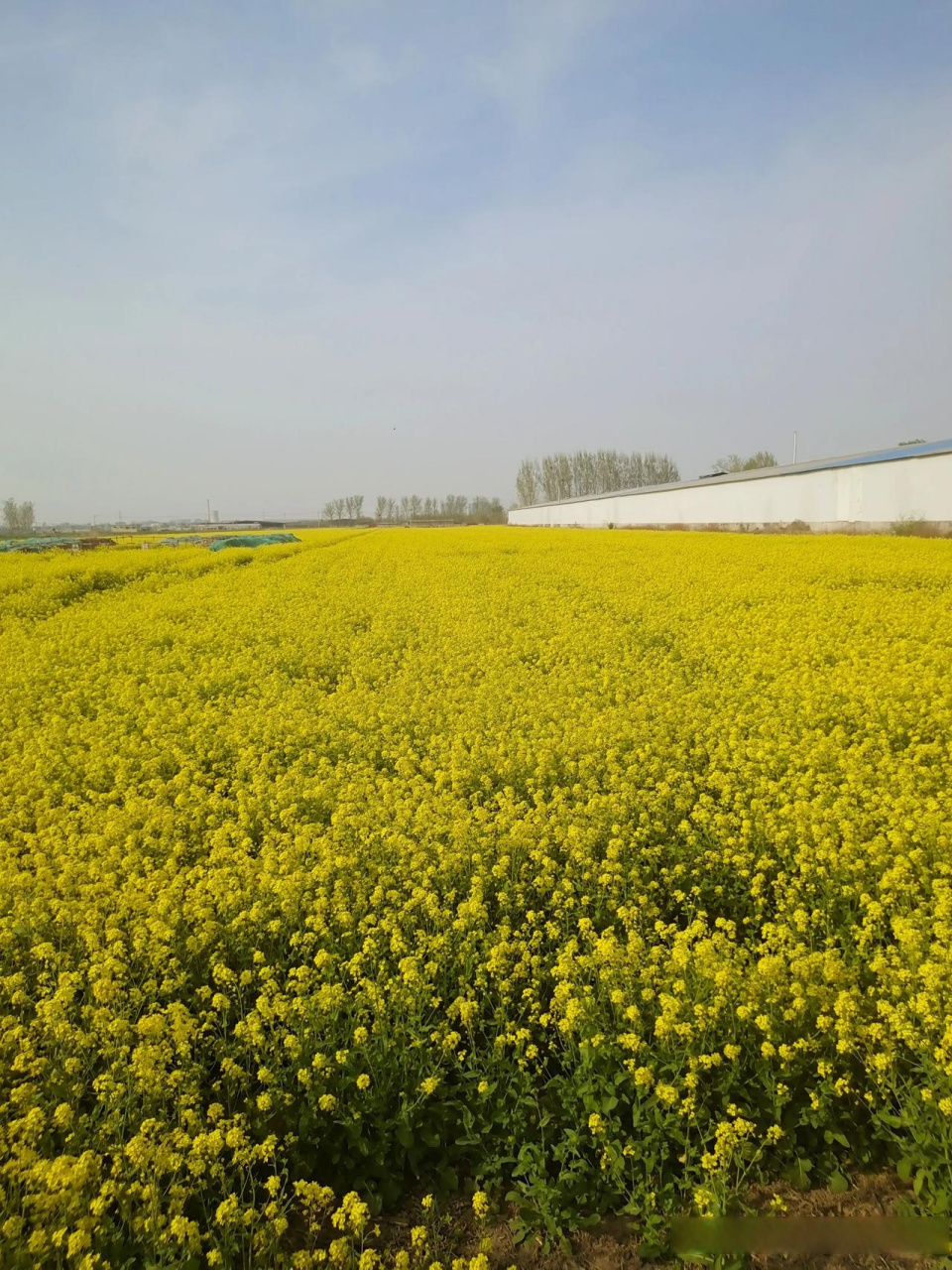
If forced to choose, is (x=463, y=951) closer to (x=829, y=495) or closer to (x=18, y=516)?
(x=829, y=495)

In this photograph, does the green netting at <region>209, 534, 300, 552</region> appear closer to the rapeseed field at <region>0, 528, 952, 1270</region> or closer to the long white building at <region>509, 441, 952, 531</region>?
the long white building at <region>509, 441, 952, 531</region>

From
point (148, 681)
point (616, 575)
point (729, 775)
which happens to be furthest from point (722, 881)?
point (616, 575)

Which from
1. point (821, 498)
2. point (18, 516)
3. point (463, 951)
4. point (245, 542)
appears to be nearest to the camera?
point (463, 951)

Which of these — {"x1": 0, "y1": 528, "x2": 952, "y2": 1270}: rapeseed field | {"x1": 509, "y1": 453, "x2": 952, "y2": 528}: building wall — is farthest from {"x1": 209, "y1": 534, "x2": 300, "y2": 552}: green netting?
{"x1": 0, "y1": 528, "x2": 952, "y2": 1270}: rapeseed field

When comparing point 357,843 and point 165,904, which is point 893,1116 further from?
point 165,904

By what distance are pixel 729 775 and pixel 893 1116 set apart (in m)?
2.68

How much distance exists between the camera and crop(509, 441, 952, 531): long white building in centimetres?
2208

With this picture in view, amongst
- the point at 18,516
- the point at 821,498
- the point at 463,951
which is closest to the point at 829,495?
the point at 821,498

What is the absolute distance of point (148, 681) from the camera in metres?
8.15

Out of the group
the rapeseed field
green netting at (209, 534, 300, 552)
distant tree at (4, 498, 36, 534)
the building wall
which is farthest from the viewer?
distant tree at (4, 498, 36, 534)

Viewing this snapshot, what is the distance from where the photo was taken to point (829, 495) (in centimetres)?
2691

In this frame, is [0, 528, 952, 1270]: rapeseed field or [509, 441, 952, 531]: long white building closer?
[0, 528, 952, 1270]: rapeseed field

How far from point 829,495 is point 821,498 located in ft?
1.47

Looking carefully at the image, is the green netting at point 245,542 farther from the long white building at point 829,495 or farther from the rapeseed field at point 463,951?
the rapeseed field at point 463,951
